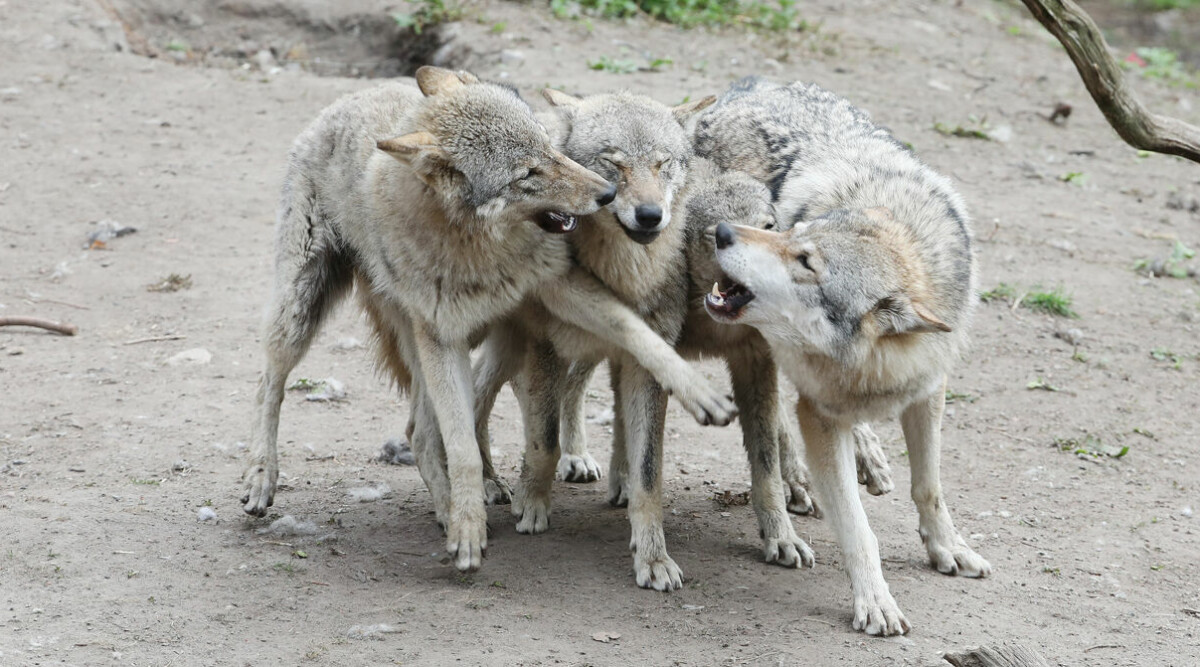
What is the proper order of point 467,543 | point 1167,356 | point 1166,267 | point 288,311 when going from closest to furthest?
point 467,543, point 288,311, point 1167,356, point 1166,267

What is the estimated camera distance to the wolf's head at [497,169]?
4.52 m

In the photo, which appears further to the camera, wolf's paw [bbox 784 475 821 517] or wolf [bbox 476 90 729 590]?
wolf's paw [bbox 784 475 821 517]

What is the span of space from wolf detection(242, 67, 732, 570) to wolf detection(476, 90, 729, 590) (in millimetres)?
160

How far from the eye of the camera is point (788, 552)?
5.11m

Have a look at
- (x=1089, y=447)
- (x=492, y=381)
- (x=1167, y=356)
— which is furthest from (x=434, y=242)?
(x=1167, y=356)

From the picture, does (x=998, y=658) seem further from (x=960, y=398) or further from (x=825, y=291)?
(x=960, y=398)

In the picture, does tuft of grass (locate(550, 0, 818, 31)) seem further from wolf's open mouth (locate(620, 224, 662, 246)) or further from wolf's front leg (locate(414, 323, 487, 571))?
wolf's open mouth (locate(620, 224, 662, 246))

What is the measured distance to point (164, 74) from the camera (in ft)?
33.3

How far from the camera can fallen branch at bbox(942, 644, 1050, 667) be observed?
3.70 meters

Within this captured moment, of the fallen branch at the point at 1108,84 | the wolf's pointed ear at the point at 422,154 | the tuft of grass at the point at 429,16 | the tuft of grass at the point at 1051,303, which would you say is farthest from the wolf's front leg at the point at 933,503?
the tuft of grass at the point at 429,16

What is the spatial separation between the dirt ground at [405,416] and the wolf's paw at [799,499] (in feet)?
0.76

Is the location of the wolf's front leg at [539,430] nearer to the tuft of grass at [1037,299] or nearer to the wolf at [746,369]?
the wolf at [746,369]

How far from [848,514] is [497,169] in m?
1.86

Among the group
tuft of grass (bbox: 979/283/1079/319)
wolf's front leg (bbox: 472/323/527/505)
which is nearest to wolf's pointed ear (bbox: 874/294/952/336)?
wolf's front leg (bbox: 472/323/527/505)
